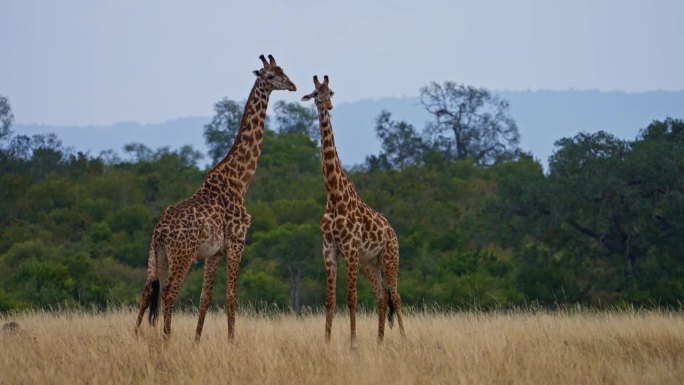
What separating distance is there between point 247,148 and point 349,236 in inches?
63.6

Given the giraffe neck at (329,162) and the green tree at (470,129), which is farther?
the green tree at (470,129)

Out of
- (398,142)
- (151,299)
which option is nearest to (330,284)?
(151,299)

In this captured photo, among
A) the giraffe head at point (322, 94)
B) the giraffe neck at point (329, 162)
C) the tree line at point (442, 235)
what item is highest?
the giraffe head at point (322, 94)

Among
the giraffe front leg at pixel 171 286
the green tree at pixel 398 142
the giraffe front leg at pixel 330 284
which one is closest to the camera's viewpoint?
the giraffe front leg at pixel 171 286

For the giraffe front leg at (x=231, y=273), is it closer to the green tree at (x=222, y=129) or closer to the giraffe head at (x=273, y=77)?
the giraffe head at (x=273, y=77)

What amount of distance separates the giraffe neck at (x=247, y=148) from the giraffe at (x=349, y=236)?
2.75ft

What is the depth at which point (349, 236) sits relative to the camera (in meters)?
11.1

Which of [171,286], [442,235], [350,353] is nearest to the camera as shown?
[350,353]

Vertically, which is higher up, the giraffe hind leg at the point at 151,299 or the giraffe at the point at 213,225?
the giraffe at the point at 213,225

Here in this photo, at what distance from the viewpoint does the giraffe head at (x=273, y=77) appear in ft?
39.3

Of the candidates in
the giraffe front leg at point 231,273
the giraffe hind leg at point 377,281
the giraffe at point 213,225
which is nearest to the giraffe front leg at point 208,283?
the giraffe at point 213,225

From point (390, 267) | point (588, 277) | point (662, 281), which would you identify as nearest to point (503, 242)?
point (588, 277)

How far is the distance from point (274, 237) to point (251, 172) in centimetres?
1561

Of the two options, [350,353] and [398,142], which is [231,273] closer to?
[350,353]
